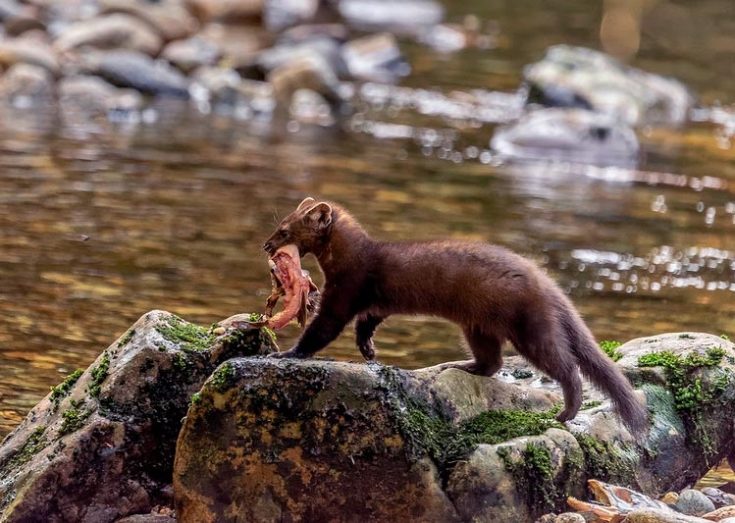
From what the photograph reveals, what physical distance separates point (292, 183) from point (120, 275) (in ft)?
14.8

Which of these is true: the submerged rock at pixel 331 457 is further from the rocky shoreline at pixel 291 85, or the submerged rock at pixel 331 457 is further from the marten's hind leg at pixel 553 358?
the rocky shoreline at pixel 291 85

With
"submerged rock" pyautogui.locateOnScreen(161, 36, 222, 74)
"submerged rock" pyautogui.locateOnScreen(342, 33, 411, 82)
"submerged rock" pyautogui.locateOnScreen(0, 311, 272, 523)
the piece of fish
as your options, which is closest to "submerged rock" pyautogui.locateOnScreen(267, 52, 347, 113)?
"submerged rock" pyautogui.locateOnScreen(161, 36, 222, 74)

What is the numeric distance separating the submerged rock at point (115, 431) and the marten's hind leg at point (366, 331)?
19.8 inches

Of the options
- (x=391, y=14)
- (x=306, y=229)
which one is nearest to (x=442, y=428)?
(x=306, y=229)

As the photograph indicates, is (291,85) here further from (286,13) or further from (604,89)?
(286,13)

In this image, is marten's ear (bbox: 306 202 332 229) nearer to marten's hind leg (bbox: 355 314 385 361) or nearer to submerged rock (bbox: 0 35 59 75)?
marten's hind leg (bbox: 355 314 385 361)

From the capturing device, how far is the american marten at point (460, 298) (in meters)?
6.30

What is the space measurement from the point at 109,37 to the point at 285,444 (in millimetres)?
16842

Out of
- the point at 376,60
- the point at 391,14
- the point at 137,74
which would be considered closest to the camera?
→ the point at 137,74

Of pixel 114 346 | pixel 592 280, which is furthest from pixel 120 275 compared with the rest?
pixel 114 346

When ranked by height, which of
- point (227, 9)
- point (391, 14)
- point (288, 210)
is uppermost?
point (227, 9)

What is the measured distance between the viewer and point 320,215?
6.66 meters

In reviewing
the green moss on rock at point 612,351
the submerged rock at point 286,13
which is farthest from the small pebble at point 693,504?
the submerged rock at point 286,13

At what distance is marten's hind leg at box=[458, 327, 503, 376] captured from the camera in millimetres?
6641
